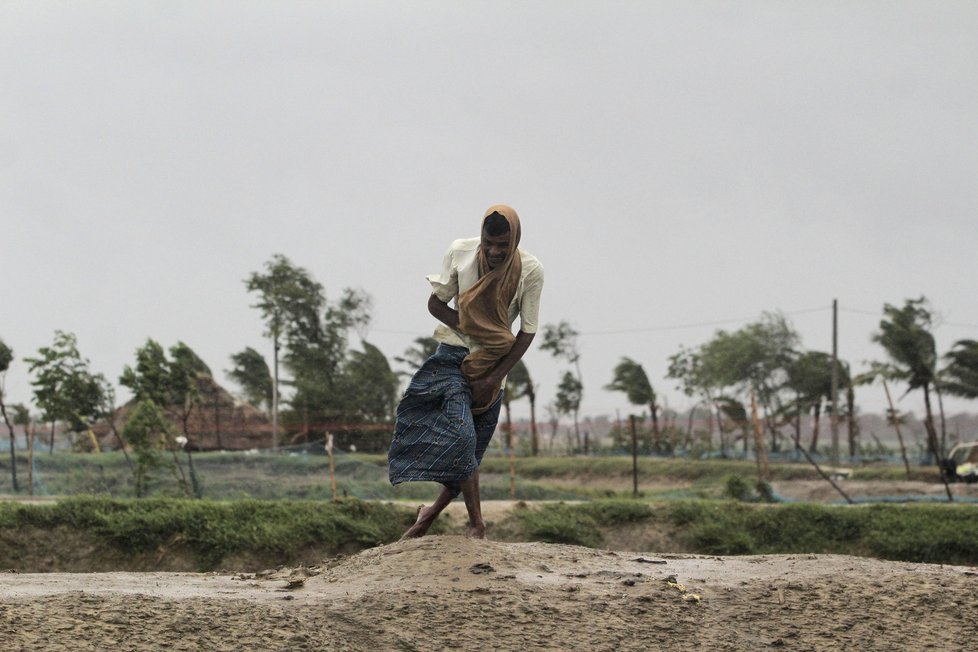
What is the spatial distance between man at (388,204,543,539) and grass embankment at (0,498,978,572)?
434 cm

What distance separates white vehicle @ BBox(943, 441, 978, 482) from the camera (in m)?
25.3

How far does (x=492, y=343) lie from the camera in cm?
575

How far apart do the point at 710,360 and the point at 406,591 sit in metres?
43.3

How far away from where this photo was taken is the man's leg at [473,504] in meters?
5.81

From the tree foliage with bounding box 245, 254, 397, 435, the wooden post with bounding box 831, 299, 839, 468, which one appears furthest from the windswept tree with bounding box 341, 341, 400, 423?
the wooden post with bounding box 831, 299, 839, 468

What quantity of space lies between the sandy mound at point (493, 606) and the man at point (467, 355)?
16.6 inches

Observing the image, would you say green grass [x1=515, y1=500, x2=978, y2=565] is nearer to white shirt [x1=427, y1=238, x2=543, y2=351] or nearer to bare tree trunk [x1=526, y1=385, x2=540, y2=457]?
white shirt [x1=427, y1=238, x2=543, y2=351]

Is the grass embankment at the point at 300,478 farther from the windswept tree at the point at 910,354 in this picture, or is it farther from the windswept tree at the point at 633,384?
the windswept tree at the point at 633,384

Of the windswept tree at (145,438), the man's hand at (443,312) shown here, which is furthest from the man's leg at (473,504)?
the windswept tree at (145,438)

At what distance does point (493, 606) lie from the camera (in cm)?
465

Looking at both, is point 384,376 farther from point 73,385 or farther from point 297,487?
point 297,487

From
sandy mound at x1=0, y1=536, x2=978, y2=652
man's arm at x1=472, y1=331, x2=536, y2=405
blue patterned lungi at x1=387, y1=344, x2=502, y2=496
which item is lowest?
sandy mound at x1=0, y1=536, x2=978, y2=652

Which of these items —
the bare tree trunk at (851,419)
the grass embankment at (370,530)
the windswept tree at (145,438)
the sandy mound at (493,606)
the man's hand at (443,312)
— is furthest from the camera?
the bare tree trunk at (851,419)

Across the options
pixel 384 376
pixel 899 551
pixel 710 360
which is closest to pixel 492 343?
pixel 899 551
